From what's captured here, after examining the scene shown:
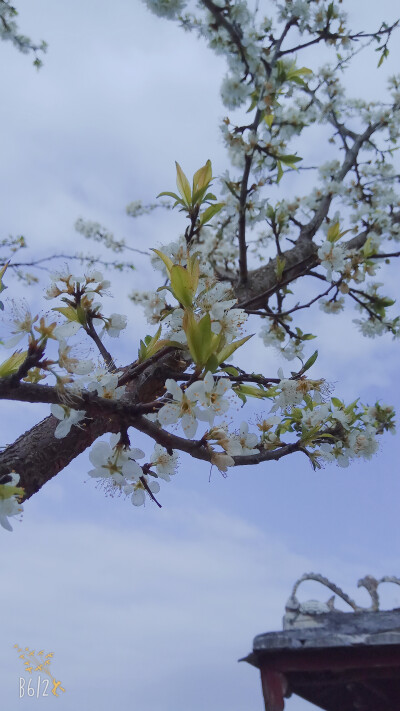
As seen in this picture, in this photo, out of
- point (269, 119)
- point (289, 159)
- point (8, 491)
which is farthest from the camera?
point (269, 119)

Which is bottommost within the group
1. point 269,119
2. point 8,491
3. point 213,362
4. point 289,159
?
point 8,491

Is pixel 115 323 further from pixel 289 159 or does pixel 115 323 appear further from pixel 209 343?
pixel 289 159

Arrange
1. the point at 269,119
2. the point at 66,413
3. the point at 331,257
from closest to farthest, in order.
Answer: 1. the point at 66,413
2. the point at 331,257
3. the point at 269,119

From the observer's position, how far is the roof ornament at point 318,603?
3.25 m

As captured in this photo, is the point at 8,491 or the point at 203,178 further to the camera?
the point at 203,178

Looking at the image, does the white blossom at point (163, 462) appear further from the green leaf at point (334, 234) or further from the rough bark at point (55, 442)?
the green leaf at point (334, 234)

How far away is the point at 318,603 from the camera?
337cm

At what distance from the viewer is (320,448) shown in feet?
5.29

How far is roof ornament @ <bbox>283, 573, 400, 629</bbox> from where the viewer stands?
3.25 m

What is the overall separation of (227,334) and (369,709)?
3.75 m

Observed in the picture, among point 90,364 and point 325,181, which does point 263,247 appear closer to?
point 325,181

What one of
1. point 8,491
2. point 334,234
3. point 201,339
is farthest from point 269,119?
point 8,491

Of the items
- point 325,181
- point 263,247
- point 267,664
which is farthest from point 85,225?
point 267,664

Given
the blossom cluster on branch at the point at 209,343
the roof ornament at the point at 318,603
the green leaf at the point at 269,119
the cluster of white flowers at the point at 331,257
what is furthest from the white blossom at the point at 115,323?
the roof ornament at the point at 318,603
